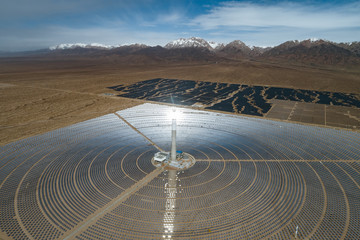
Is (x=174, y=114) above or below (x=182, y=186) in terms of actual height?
above

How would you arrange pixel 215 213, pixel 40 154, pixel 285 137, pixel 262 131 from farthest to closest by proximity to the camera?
pixel 262 131 → pixel 285 137 → pixel 40 154 → pixel 215 213

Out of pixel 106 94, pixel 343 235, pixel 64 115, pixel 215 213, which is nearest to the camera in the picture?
pixel 343 235

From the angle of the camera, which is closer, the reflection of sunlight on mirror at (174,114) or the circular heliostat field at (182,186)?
the circular heliostat field at (182,186)

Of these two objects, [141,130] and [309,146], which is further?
[141,130]

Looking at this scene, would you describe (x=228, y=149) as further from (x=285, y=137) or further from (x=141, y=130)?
(x=141, y=130)

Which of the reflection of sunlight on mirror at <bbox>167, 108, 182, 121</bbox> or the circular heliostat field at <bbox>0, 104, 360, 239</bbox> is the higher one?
the reflection of sunlight on mirror at <bbox>167, 108, 182, 121</bbox>

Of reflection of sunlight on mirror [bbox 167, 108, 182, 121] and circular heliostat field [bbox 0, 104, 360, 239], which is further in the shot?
reflection of sunlight on mirror [bbox 167, 108, 182, 121]

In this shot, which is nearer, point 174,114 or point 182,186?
point 182,186

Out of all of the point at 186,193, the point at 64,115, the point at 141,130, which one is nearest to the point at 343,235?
the point at 186,193
